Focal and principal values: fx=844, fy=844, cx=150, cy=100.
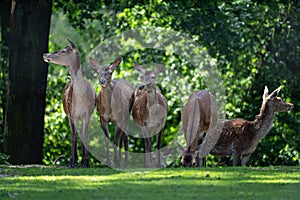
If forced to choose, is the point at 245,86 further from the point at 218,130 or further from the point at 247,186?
the point at 247,186

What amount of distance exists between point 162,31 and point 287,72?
3.86 metres

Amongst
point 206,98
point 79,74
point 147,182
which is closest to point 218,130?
point 206,98

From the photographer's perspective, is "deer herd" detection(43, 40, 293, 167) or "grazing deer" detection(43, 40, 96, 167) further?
"grazing deer" detection(43, 40, 96, 167)

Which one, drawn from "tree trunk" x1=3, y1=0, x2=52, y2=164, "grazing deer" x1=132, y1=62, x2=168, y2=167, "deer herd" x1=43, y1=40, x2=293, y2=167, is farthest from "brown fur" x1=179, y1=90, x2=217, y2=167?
"tree trunk" x1=3, y1=0, x2=52, y2=164

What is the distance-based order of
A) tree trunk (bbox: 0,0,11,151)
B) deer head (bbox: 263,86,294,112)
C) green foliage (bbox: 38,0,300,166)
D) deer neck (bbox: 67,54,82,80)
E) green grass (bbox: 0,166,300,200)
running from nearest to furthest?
green grass (bbox: 0,166,300,200) < deer neck (bbox: 67,54,82,80) < deer head (bbox: 263,86,294,112) < green foliage (bbox: 38,0,300,166) < tree trunk (bbox: 0,0,11,151)

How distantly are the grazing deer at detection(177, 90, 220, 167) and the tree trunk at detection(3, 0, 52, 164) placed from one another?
3.91 m

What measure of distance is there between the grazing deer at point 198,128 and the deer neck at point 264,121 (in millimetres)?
772

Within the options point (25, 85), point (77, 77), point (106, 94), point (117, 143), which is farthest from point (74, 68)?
point (25, 85)

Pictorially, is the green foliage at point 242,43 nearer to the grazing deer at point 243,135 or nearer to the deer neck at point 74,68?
the grazing deer at point 243,135

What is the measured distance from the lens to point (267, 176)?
482 inches

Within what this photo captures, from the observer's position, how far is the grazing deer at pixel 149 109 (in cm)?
1455

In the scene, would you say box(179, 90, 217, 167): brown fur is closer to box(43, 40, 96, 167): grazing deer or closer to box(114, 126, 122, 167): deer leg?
box(114, 126, 122, 167): deer leg

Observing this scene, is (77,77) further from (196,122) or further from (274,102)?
(274,102)

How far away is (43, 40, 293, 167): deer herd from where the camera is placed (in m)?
14.6
